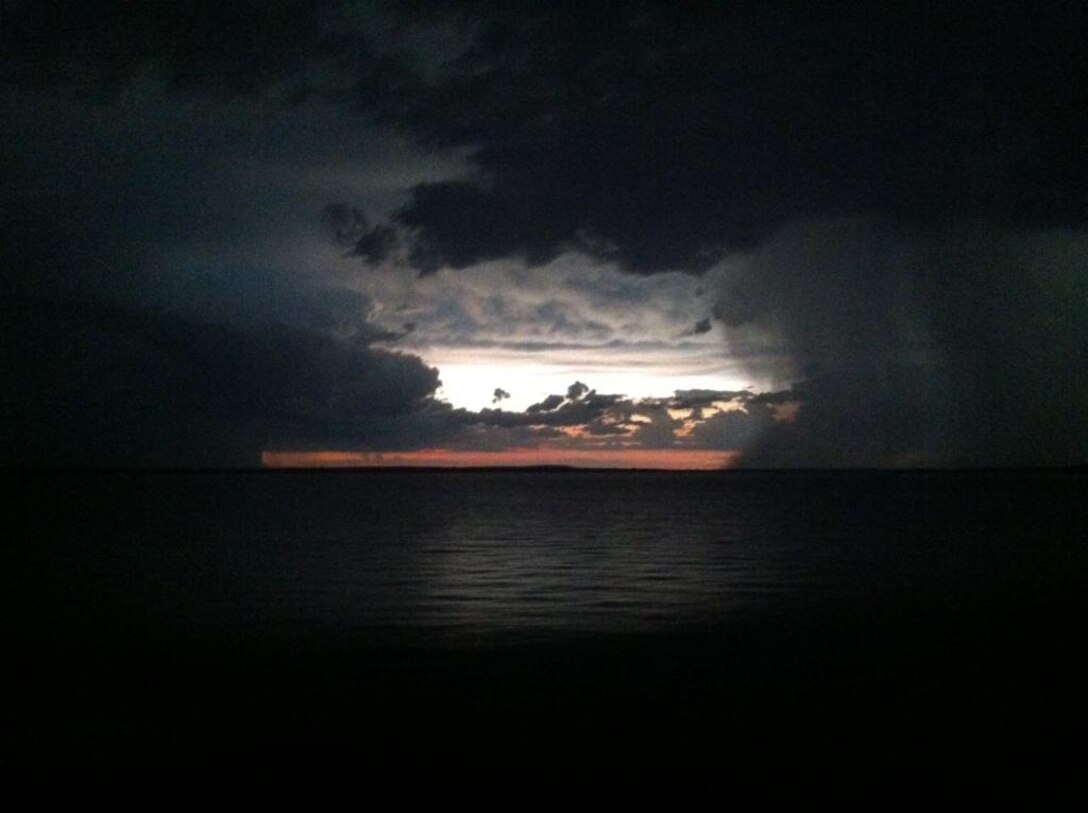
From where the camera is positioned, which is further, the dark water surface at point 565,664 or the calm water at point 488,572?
the calm water at point 488,572

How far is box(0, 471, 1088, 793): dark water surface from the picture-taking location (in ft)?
51.6

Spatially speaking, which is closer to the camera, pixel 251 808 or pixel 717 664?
pixel 251 808

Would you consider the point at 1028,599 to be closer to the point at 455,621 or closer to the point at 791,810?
the point at 455,621

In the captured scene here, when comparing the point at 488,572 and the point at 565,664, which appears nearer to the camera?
the point at 565,664

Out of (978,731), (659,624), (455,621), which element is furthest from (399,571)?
(978,731)

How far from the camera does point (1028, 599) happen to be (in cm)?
3419

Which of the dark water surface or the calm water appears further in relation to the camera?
the calm water

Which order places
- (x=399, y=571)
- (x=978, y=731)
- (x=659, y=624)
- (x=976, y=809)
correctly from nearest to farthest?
1. (x=976, y=809)
2. (x=978, y=731)
3. (x=659, y=624)
4. (x=399, y=571)

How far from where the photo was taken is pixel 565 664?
2288 centimetres

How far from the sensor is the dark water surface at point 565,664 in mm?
15719

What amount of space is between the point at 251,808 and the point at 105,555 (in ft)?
146

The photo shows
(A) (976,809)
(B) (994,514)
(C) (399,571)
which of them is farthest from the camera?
(B) (994,514)

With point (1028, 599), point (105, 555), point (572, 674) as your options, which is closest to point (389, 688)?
point (572, 674)

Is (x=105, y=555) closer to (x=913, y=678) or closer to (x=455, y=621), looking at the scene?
(x=455, y=621)
